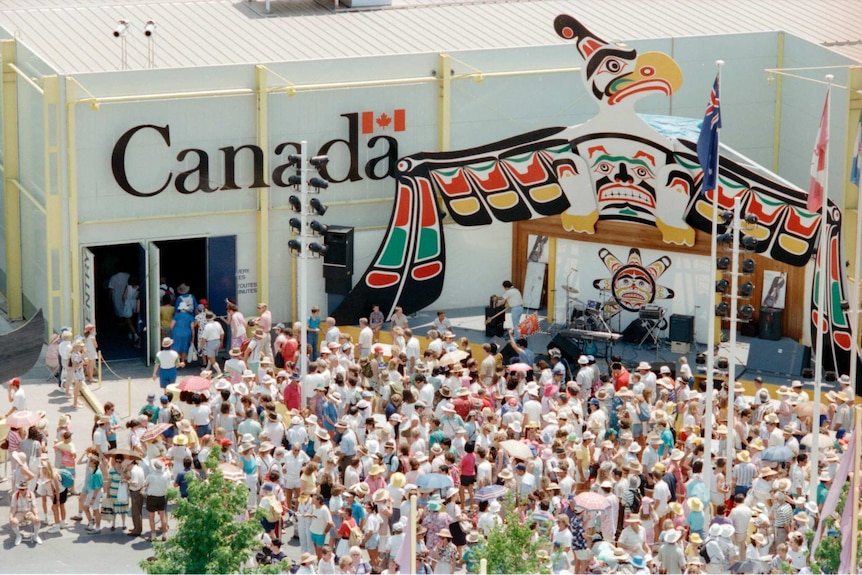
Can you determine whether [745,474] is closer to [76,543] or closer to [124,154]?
[76,543]

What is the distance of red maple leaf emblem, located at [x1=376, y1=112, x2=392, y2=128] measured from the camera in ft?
123

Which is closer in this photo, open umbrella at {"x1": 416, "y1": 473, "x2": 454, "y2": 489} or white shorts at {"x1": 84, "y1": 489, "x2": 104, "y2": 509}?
open umbrella at {"x1": 416, "y1": 473, "x2": 454, "y2": 489}

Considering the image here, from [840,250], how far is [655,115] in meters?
6.06

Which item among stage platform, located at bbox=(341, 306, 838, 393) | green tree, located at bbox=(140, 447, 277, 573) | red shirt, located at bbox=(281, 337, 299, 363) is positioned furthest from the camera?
stage platform, located at bbox=(341, 306, 838, 393)

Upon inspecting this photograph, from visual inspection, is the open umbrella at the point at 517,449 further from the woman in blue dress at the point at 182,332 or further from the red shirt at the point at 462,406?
the woman in blue dress at the point at 182,332

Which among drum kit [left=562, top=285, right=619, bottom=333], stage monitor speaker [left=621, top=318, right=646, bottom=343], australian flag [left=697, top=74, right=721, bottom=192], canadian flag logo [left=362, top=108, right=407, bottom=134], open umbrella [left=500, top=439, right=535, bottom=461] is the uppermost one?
canadian flag logo [left=362, top=108, right=407, bottom=134]

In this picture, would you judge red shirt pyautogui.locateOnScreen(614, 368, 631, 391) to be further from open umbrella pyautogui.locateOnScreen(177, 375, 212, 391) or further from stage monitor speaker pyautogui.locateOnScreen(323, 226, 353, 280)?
stage monitor speaker pyautogui.locateOnScreen(323, 226, 353, 280)

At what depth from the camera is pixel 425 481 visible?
1026 inches

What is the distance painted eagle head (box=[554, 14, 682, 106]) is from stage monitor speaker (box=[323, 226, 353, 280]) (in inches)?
243

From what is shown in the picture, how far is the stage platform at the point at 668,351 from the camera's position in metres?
35.2

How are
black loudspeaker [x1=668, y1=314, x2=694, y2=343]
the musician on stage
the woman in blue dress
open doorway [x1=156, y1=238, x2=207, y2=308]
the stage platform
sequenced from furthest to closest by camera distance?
open doorway [x1=156, y1=238, x2=207, y2=308]
the musician on stage
black loudspeaker [x1=668, y1=314, x2=694, y2=343]
the stage platform
the woman in blue dress

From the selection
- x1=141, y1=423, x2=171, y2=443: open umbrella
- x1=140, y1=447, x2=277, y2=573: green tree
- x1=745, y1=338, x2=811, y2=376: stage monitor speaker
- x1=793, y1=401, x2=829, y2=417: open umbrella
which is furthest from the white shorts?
x1=745, y1=338, x2=811, y2=376: stage monitor speaker

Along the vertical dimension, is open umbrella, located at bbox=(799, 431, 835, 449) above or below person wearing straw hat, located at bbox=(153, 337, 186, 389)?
below

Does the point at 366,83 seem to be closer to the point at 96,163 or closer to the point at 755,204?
the point at 96,163
